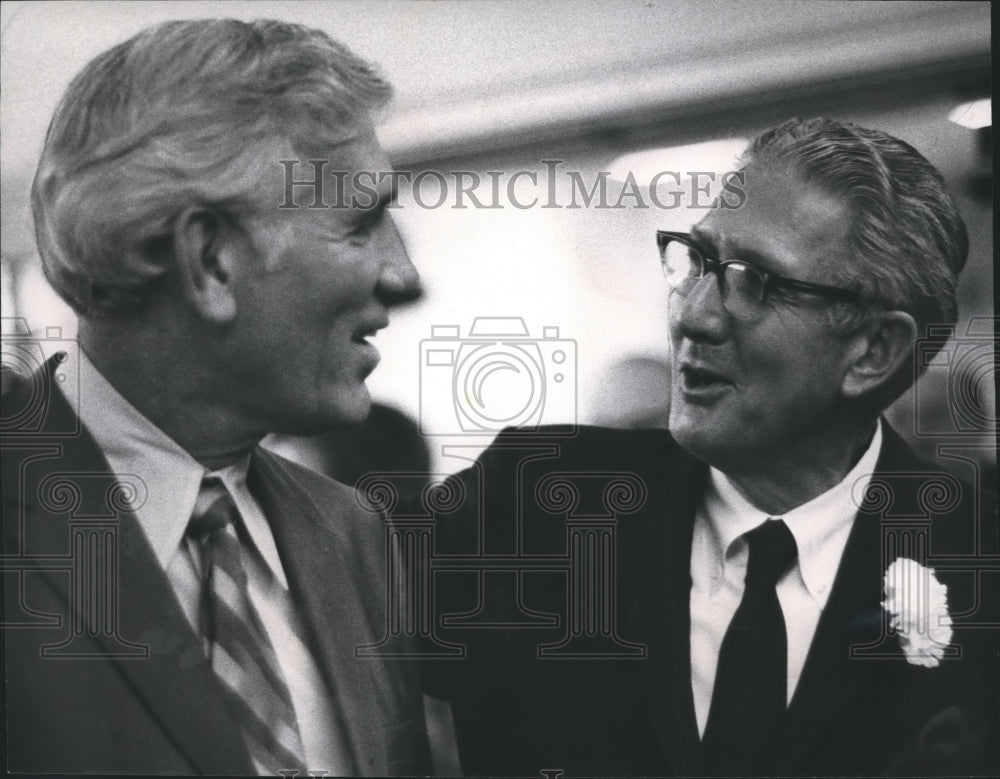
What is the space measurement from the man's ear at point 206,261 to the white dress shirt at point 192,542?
339 millimetres

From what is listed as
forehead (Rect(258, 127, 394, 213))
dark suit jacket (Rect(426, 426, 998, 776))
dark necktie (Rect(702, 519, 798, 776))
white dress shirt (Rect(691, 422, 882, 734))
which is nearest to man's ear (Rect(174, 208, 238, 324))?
forehead (Rect(258, 127, 394, 213))

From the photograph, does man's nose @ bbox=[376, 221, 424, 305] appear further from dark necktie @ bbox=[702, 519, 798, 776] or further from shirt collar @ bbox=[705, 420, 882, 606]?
dark necktie @ bbox=[702, 519, 798, 776]

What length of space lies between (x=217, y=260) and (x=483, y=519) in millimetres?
914

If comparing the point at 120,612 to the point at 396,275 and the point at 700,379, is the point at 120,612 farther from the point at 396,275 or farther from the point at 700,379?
the point at 700,379

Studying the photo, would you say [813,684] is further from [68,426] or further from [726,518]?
[68,426]

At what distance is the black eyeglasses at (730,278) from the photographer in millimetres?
2793

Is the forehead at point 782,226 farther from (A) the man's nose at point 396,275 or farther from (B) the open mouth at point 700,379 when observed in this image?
(A) the man's nose at point 396,275

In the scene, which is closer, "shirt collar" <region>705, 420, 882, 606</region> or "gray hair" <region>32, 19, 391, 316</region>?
"gray hair" <region>32, 19, 391, 316</region>

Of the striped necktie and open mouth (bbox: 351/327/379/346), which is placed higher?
open mouth (bbox: 351/327/379/346)

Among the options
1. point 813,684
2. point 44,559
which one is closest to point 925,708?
point 813,684

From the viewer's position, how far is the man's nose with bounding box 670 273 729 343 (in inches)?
111

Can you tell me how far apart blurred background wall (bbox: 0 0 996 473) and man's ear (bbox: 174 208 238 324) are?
389 millimetres

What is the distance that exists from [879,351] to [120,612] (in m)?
2.01

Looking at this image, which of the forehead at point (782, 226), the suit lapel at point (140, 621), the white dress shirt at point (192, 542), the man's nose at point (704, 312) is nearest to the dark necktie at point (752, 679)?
the man's nose at point (704, 312)
